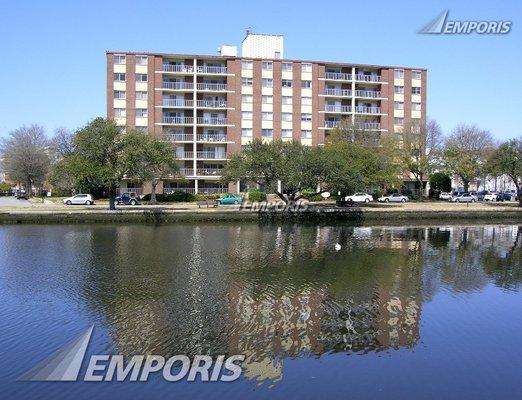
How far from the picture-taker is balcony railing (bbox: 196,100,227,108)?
281 ft

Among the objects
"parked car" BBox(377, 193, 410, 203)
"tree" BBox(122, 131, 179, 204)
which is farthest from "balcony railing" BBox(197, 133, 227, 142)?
"tree" BBox(122, 131, 179, 204)

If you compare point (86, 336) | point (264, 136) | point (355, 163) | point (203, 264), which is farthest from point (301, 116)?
point (86, 336)

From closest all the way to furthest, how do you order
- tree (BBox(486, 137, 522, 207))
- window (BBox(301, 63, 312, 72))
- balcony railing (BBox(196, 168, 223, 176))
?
tree (BBox(486, 137, 522, 207)) → balcony railing (BBox(196, 168, 223, 176)) → window (BBox(301, 63, 312, 72))

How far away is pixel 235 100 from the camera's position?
86375 mm

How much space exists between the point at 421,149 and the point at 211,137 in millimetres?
31766

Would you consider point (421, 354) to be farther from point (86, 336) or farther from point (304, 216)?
point (304, 216)

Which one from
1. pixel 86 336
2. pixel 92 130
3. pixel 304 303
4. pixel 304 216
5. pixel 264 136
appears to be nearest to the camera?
pixel 86 336

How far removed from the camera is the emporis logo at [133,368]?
43.0 ft

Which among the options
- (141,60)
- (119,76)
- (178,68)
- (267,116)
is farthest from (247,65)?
(119,76)

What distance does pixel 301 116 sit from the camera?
88.7 meters

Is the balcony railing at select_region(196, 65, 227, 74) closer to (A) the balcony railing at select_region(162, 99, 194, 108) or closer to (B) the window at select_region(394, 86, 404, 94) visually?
(A) the balcony railing at select_region(162, 99, 194, 108)

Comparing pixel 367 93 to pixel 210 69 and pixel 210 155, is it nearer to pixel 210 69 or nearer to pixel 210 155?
pixel 210 69

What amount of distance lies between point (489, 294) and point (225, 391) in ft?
48.6

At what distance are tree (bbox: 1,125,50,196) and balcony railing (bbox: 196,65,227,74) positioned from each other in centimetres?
3644
